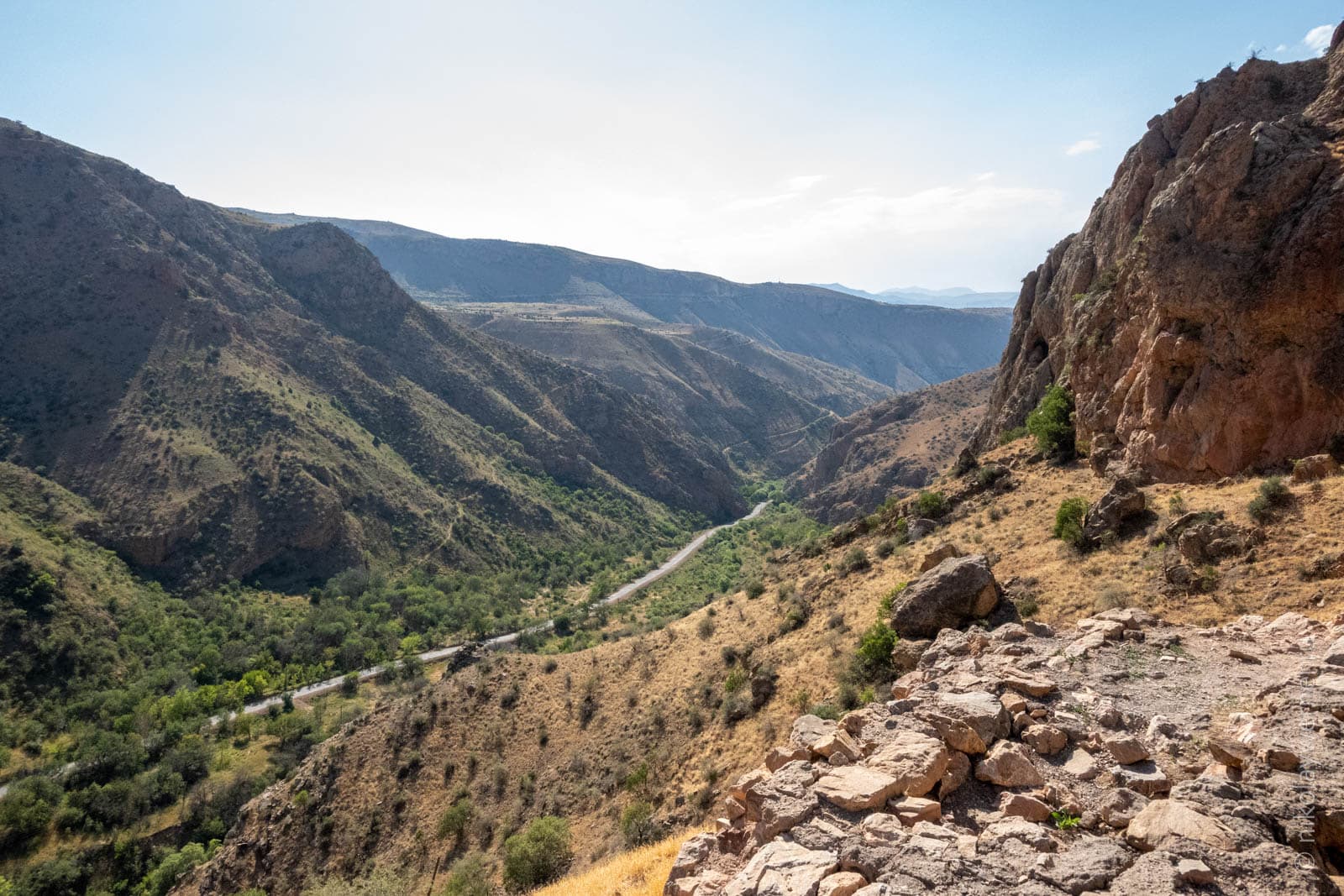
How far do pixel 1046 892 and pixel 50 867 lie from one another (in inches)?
2131

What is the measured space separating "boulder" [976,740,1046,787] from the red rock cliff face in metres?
15.6

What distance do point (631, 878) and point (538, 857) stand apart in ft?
31.3

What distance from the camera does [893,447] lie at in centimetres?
9081

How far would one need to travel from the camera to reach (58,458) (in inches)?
2623

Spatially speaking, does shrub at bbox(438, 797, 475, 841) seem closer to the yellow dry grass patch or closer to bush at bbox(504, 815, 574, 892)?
bush at bbox(504, 815, 574, 892)

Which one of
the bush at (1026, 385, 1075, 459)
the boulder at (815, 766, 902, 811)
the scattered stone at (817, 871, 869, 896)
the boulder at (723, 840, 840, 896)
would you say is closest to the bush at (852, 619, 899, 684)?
the boulder at (815, 766, 902, 811)

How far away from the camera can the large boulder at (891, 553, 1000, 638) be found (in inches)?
652

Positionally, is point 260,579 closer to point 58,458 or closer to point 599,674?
point 58,458

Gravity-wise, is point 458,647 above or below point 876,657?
below

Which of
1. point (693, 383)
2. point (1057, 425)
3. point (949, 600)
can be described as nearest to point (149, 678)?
point (949, 600)

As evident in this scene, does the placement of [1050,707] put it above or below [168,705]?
above

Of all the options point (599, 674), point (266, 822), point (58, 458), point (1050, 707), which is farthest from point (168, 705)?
point (1050, 707)

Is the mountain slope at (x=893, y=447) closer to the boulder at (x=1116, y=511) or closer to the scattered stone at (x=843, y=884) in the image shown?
the boulder at (x=1116, y=511)

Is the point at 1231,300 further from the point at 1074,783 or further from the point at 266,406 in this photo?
the point at 266,406
